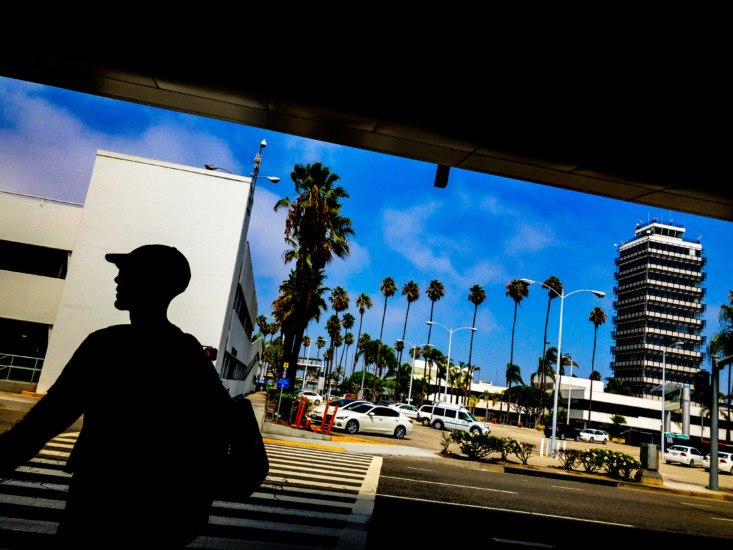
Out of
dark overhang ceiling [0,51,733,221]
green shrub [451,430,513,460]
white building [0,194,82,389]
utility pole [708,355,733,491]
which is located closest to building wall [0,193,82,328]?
white building [0,194,82,389]

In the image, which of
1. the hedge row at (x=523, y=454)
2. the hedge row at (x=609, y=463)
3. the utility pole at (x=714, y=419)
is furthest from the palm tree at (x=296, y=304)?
the utility pole at (x=714, y=419)

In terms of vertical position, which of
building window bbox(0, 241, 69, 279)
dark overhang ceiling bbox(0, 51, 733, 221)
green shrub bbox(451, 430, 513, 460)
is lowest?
green shrub bbox(451, 430, 513, 460)

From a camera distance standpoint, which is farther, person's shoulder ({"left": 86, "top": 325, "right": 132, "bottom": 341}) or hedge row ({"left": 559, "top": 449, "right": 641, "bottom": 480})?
hedge row ({"left": 559, "top": 449, "right": 641, "bottom": 480})

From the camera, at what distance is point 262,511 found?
22.8 ft

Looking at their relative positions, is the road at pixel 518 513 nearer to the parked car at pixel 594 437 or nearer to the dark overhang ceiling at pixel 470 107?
the dark overhang ceiling at pixel 470 107

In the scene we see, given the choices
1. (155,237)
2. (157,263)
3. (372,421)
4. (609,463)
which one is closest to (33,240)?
(155,237)

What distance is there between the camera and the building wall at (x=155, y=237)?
21672 millimetres

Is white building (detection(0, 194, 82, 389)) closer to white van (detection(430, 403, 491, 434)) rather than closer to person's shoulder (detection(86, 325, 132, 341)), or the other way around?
person's shoulder (detection(86, 325, 132, 341))

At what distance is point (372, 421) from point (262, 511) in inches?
724

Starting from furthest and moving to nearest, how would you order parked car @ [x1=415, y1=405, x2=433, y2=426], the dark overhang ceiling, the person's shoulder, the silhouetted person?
parked car @ [x1=415, y1=405, x2=433, y2=426], the dark overhang ceiling, the person's shoulder, the silhouetted person

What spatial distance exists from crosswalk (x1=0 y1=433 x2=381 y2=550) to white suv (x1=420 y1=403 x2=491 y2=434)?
2750 cm

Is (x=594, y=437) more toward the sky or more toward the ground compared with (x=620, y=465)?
more toward the ground

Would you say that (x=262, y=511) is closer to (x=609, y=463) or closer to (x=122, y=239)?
(x=609, y=463)

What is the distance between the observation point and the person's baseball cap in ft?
6.06
